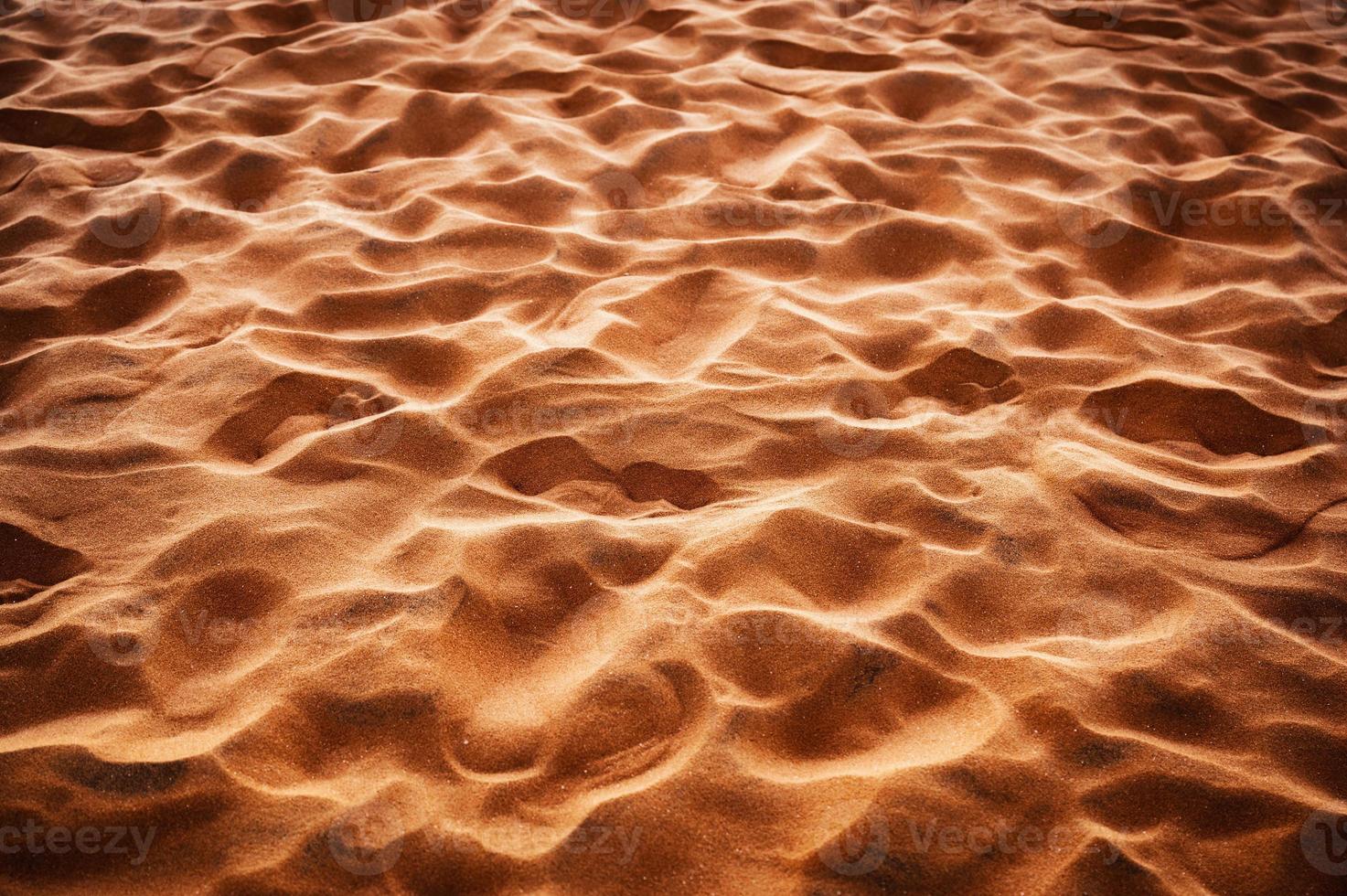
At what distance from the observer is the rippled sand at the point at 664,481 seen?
156 cm

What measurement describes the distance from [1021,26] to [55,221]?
4.41 metres

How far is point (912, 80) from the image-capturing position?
13.0 ft

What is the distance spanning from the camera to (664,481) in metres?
2.22

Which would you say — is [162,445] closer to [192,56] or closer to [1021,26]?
[192,56]
